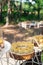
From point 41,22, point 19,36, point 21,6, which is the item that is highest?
point 21,6

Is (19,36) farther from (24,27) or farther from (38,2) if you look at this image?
(38,2)

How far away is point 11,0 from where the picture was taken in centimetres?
210

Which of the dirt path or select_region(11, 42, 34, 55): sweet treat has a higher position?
select_region(11, 42, 34, 55): sweet treat

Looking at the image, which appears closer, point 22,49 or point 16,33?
point 22,49

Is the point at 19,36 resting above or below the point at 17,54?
below

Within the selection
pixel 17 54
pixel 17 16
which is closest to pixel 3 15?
pixel 17 16

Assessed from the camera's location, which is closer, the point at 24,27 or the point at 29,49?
the point at 29,49

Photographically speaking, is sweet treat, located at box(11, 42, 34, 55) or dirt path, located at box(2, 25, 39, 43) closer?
sweet treat, located at box(11, 42, 34, 55)

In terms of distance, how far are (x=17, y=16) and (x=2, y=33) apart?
0.28m

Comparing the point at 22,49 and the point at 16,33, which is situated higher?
the point at 22,49

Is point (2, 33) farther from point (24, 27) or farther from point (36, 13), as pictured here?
point (36, 13)

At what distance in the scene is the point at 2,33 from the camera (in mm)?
2176

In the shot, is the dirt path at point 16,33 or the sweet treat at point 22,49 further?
the dirt path at point 16,33

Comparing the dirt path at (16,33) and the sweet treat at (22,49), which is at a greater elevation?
the sweet treat at (22,49)
